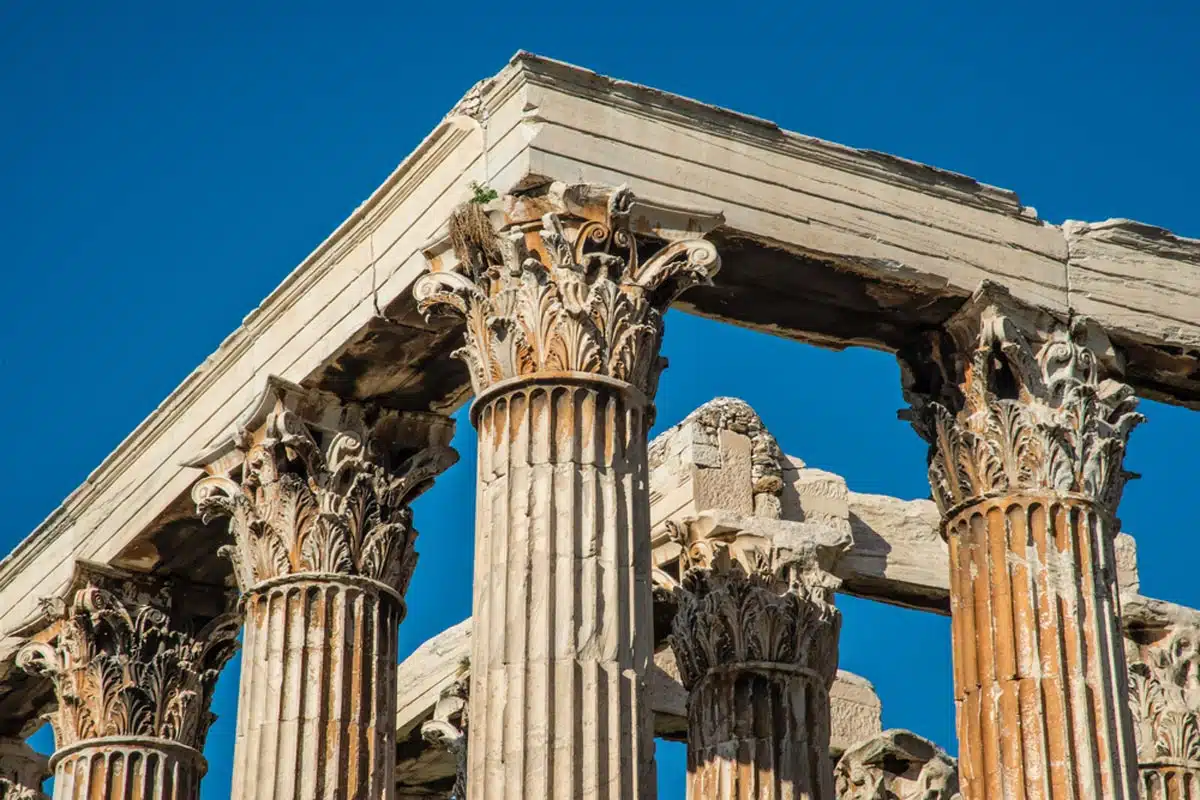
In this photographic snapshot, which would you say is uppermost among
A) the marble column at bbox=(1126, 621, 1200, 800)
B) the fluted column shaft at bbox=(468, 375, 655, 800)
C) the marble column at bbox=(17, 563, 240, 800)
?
the marble column at bbox=(1126, 621, 1200, 800)

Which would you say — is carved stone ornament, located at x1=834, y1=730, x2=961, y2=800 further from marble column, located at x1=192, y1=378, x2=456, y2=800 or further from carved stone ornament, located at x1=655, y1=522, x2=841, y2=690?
marble column, located at x1=192, y1=378, x2=456, y2=800

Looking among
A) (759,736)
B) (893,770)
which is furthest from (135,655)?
(893,770)

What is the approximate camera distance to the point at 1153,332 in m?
23.9

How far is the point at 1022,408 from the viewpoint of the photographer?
74.9 feet

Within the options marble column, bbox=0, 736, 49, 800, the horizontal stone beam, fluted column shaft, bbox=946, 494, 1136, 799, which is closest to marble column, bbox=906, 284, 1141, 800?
fluted column shaft, bbox=946, 494, 1136, 799

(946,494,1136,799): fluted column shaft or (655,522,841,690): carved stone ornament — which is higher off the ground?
(655,522,841,690): carved stone ornament

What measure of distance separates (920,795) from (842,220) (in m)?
12.8

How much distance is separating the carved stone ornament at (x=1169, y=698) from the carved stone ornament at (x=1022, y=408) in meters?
9.93

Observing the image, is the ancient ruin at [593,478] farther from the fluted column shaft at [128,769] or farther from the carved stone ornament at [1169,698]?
the carved stone ornament at [1169,698]

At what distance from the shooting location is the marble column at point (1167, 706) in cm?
3241

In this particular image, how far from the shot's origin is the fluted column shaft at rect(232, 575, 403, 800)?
2306 cm

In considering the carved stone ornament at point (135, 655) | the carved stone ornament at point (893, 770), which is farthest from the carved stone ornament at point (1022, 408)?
the carved stone ornament at point (893, 770)

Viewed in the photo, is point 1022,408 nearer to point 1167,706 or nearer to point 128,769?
point 128,769

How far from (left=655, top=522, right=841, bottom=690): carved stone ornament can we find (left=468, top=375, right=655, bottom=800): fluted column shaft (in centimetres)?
675
